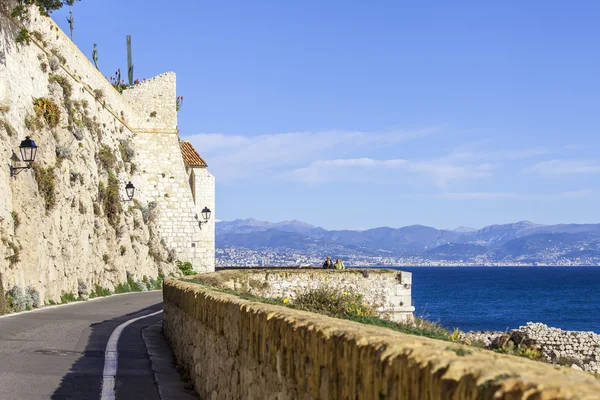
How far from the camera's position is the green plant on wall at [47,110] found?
86.7 ft

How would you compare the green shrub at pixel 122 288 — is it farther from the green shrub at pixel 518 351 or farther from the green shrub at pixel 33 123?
the green shrub at pixel 518 351

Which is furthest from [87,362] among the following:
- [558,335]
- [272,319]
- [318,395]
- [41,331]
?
[558,335]

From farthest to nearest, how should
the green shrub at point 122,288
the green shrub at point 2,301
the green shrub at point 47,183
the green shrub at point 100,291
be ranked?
the green shrub at point 122,288 < the green shrub at point 100,291 < the green shrub at point 47,183 < the green shrub at point 2,301

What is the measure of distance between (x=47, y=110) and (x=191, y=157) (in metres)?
21.8

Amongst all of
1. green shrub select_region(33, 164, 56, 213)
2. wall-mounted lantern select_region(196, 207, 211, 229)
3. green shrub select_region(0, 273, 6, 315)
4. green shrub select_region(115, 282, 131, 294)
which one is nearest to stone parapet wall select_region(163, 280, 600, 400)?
green shrub select_region(0, 273, 6, 315)

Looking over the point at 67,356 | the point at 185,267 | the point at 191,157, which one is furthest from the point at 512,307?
the point at 67,356

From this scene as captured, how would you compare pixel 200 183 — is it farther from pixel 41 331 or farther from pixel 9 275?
pixel 41 331

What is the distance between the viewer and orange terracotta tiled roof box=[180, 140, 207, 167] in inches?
1889

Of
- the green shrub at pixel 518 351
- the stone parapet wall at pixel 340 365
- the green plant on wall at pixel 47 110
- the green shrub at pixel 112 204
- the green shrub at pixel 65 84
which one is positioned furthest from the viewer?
the green shrub at pixel 112 204

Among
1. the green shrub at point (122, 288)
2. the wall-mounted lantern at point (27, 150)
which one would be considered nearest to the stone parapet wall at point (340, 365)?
the wall-mounted lantern at point (27, 150)

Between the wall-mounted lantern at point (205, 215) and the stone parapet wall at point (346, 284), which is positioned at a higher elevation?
the wall-mounted lantern at point (205, 215)

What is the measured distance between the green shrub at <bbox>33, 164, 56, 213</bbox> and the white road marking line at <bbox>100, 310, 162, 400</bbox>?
8.65 metres

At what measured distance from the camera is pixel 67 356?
1278 cm

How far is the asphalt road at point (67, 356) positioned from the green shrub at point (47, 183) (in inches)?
196
